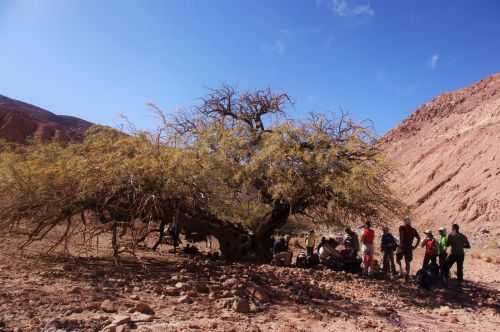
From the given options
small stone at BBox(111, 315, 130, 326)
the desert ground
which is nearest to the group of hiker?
the desert ground

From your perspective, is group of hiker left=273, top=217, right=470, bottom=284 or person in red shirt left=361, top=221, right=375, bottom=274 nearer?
group of hiker left=273, top=217, right=470, bottom=284

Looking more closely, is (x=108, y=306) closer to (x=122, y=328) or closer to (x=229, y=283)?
(x=122, y=328)

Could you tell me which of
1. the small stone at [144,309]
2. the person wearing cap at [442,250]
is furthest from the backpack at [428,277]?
the small stone at [144,309]

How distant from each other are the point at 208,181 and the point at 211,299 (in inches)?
Result: 117

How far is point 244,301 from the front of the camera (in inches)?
233

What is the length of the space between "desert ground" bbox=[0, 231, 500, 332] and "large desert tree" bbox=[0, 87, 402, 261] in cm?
105

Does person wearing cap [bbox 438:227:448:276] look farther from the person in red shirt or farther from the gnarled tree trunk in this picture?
the gnarled tree trunk

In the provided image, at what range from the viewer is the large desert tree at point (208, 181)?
805cm

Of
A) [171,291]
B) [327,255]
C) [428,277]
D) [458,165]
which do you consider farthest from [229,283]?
[458,165]

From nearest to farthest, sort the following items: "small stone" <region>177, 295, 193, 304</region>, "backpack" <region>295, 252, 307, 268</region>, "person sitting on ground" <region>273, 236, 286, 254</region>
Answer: "small stone" <region>177, 295, 193, 304</region>, "backpack" <region>295, 252, 307, 268</region>, "person sitting on ground" <region>273, 236, 286, 254</region>

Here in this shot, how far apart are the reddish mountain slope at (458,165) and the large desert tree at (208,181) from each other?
34.3 feet

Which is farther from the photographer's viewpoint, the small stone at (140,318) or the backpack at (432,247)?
the backpack at (432,247)

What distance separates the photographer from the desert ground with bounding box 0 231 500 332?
17.0 ft

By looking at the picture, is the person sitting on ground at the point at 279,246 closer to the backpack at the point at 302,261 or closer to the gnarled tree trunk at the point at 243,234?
the gnarled tree trunk at the point at 243,234
